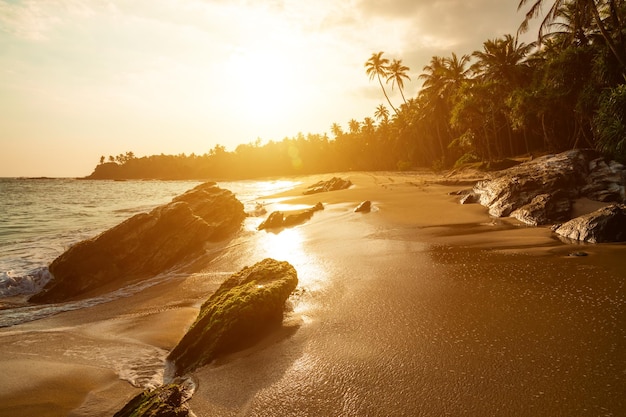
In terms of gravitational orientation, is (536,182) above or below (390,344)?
above

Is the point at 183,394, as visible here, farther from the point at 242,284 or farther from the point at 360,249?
the point at 360,249

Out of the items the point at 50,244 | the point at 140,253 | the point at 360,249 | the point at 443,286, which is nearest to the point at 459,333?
the point at 443,286

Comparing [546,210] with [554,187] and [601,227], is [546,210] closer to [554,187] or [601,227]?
[554,187]

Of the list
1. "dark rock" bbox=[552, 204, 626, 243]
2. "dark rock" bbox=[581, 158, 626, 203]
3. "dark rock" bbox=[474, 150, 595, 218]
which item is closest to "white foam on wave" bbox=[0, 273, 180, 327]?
"dark rock" bbox=[552, 204, 626, 243]

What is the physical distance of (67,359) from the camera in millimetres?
4863

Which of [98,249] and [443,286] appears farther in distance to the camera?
[98,249]

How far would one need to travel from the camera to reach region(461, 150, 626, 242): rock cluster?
35.0 ft

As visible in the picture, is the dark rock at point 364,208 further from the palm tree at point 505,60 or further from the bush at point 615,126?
the palm tree at point 505,60

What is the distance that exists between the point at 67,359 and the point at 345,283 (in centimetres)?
465

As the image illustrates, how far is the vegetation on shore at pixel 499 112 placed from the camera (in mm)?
17234

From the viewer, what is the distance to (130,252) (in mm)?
10250

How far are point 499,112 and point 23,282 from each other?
39.8m

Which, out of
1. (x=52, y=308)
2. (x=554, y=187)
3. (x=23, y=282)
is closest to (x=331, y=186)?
(x=554, y=187)

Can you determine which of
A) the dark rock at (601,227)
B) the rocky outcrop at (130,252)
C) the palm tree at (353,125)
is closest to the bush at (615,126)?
the dark rock at (601,227)
